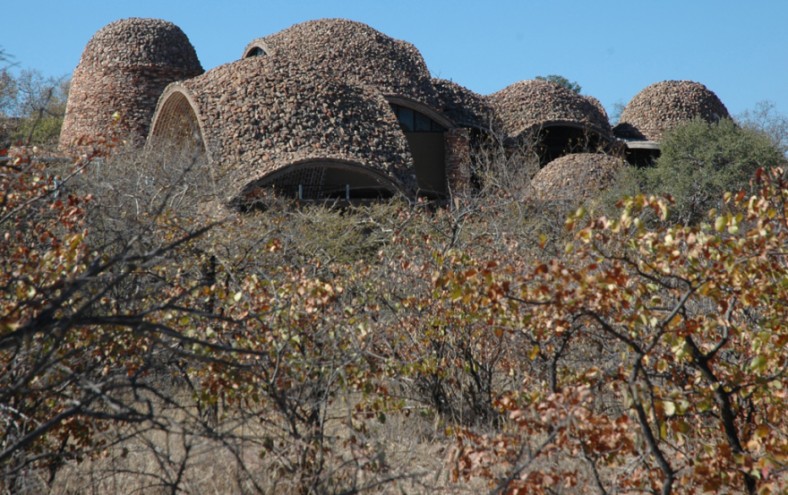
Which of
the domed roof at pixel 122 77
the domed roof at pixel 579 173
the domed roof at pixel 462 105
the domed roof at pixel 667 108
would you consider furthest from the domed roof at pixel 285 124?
the domed roof at pixel 667 108

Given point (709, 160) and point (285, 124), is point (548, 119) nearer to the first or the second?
point (709, 160)

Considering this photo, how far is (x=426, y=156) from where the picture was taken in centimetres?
2523

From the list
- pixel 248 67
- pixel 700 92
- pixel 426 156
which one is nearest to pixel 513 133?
pixel 426 156

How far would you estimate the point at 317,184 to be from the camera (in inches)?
794

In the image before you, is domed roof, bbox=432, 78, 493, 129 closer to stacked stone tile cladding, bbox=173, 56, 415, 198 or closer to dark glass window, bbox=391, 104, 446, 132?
dark glass window, bbox=391, 104, 446, 132

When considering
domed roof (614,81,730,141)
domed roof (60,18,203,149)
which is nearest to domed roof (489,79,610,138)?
domed roof (614,81,730,141)

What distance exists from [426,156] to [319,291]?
2037cm

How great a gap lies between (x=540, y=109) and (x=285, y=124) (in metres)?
10.8

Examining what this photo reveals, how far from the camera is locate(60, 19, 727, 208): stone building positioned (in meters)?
19.2

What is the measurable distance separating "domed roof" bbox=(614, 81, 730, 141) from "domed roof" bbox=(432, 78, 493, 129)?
521 centimetres

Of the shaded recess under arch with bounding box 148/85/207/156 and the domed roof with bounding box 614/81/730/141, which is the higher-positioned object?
the domed roof with bounding box 614/81/730/141

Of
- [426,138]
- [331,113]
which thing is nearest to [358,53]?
[426,138]

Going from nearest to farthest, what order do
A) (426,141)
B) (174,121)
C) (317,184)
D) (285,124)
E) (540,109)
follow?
1. (285,124)
2. (317,184)
3. (174,121)
4. (426,141)
5. (540,109)

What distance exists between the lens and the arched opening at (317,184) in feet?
59.9
